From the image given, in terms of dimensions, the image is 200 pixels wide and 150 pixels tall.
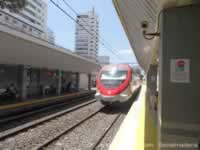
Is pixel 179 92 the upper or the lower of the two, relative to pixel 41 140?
upper

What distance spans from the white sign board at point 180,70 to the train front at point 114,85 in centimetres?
972

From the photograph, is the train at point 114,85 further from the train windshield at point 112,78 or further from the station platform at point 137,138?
the station platform at point 137,138

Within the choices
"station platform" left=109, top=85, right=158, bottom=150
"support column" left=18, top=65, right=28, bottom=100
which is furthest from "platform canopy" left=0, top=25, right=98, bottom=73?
"station platform" left=109, top=85, right=158, bottom=150

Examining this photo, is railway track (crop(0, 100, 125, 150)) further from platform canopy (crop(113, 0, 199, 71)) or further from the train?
platform canopy (crop(113, 0, 199, 71))

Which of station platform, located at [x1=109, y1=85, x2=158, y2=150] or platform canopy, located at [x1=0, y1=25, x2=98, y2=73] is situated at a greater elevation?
platform canopy, located at [x1=0, y1=25, x2=98, y2=73]

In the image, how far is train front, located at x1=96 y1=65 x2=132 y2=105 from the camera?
40.1 ft

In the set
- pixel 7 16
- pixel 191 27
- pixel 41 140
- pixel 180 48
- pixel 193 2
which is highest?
pixel 7 16

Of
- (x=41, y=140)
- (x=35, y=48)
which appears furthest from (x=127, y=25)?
(x=35, y=48)

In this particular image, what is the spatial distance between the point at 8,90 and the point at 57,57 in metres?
4.97

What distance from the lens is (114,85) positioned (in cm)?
1245

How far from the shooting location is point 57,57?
18594mm

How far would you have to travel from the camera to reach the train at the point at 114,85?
12.2 meters

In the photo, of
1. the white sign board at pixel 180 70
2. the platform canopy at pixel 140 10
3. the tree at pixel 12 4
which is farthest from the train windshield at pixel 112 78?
the white sign board at pixel 180 70

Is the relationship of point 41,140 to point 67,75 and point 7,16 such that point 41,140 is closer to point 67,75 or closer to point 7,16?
point 7,16
